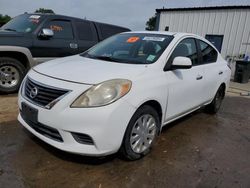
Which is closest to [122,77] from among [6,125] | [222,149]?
[222,149]

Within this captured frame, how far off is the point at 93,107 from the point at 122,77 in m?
0.49

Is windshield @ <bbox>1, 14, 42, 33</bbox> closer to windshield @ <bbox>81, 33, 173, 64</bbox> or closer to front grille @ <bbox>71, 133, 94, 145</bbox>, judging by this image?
windshield @ <bbox>81, 33, 173, 64</bbox>

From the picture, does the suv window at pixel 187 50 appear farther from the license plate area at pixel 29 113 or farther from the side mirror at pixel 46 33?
the side mirror at pixel 46 33

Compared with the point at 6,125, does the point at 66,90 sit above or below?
above

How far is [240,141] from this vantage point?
382 centimetres

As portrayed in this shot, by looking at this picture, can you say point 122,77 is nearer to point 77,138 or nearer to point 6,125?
point 77,138

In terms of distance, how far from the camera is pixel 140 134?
2848mm

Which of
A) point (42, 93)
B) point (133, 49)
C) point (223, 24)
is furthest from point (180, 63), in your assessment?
point (223, 24)

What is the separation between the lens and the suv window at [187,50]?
344 cm

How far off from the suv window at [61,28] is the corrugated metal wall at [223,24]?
8481mm

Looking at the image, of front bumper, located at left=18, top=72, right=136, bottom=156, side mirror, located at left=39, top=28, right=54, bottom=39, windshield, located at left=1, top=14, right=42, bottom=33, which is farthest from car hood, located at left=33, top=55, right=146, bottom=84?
windshield, located at left=1, top=14, right=42, bottom=33

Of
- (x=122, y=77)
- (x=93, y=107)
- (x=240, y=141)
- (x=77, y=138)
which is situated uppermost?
(x=122, y=77)

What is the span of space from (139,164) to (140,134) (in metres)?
0.36

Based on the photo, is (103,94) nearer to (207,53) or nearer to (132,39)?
(132,39)
